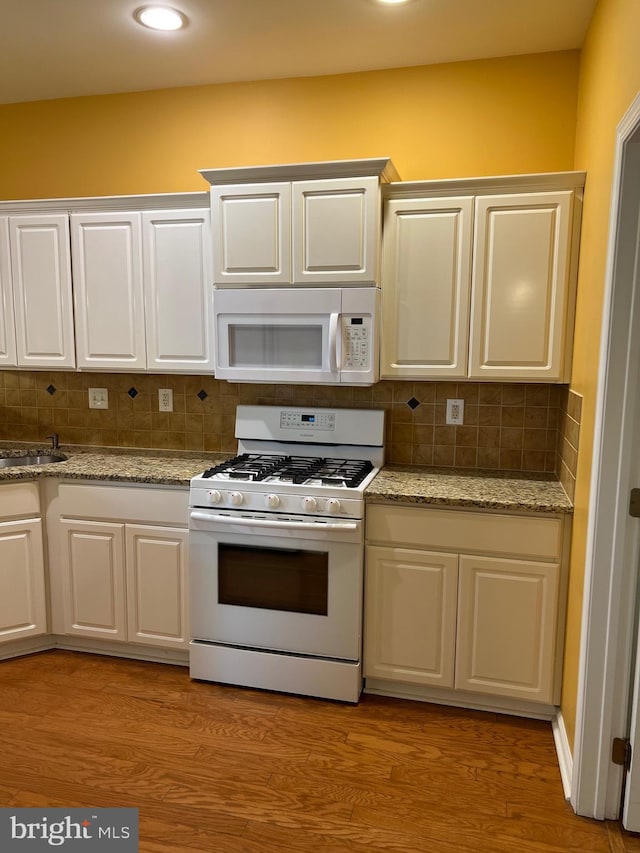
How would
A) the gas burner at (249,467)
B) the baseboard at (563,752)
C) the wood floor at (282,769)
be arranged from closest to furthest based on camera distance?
the wood floor at (282,769)
the baseboard at (563,752)
the gas burner at (249,467)

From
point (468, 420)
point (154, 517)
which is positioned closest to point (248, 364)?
point (154, 517)

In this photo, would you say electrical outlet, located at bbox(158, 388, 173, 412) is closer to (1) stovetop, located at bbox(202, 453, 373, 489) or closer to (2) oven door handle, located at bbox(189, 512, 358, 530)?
(1) stovetop, located at bbox(202, 453, 373, 489)

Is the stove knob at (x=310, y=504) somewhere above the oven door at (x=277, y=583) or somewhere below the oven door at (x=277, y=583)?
above

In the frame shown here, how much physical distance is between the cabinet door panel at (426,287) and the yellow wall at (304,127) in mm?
386

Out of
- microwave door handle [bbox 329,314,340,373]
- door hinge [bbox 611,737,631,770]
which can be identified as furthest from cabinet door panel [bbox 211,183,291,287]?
door hinge [bbox 611,737,631,770]

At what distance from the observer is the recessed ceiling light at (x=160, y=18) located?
2.27 m

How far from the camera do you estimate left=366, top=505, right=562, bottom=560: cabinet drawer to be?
230cm

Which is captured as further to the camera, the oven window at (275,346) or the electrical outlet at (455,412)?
the electrical outlet at (455,412)

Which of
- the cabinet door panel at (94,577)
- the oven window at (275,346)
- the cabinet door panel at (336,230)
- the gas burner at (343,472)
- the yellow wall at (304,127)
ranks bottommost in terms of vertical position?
the cabinet door panel at (94,577)

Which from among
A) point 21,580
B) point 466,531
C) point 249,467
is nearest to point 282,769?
point 466,531

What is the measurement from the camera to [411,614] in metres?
2.47

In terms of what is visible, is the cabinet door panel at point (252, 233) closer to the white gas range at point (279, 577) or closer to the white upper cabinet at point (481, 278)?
the white upper cabinet at point (481, 278)

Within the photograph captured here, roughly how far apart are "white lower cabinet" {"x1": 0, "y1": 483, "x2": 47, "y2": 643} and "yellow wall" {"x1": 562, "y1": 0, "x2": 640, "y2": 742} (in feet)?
7.50

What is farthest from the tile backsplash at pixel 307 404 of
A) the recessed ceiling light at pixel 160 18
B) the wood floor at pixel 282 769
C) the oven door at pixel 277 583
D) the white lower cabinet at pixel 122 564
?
the recessed ceiling light at pixel 160 18
